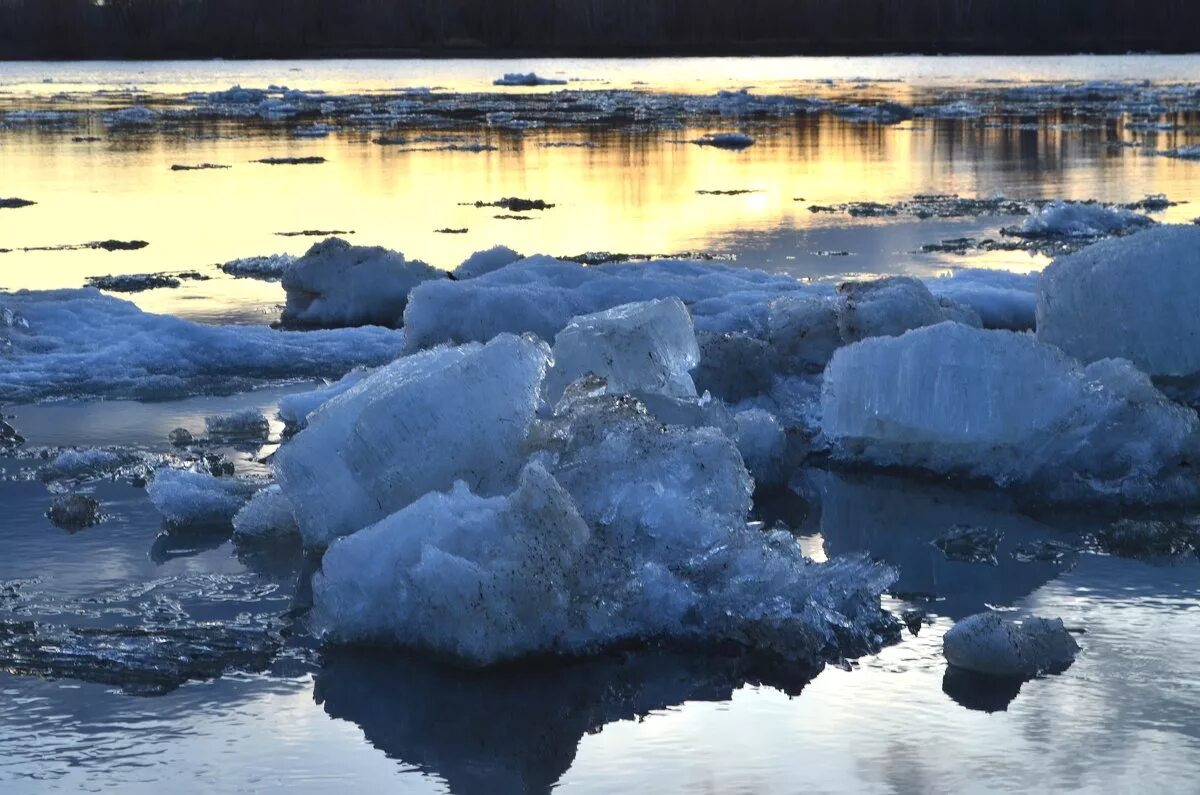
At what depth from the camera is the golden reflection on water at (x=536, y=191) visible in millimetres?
11344

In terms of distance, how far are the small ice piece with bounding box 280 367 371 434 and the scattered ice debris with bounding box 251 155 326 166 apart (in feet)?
41.2

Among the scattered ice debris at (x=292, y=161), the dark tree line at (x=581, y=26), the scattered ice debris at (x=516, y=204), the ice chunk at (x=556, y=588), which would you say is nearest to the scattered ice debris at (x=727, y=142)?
the scattered ice debris at (x=292, y=161)

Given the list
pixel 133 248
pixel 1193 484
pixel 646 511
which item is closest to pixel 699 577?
pixel 646 511

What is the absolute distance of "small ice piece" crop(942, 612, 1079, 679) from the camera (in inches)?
157

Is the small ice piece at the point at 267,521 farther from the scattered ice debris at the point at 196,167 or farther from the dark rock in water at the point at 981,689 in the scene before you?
the scattered ice debris at the point at 196,167

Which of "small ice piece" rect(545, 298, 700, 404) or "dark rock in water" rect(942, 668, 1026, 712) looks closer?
"dark rock in water" rect(942, 668, 1026, 712)

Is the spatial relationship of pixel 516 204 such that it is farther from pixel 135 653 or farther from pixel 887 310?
pixel 135 653

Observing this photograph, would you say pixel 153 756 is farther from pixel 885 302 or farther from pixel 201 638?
pixel 885 302

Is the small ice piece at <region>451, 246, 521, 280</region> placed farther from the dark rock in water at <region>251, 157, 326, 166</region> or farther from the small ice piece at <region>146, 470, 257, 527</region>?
the dark rock in water at <region>251, 157, 326, 166</region>

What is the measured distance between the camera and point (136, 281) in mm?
10016

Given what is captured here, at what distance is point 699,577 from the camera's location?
14.1ft

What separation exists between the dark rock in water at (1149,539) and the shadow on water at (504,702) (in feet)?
4.95

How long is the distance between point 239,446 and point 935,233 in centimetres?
725

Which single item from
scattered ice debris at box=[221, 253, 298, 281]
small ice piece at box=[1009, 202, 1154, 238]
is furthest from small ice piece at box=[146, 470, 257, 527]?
small ice piece at box=[1009, 202, 1154, 238]
